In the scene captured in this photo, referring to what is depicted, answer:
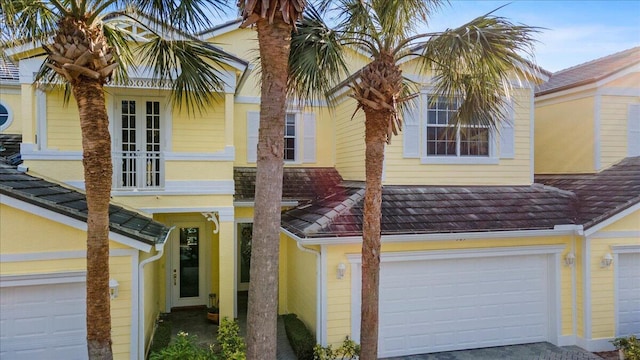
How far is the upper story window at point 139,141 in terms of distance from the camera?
34.4 feet

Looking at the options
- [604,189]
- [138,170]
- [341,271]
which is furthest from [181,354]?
[604,189]

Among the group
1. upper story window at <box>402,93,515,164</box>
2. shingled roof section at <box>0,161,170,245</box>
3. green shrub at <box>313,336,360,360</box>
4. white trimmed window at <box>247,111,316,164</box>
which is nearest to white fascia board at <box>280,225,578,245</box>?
green shrub at <box>313,336,360,360</box>

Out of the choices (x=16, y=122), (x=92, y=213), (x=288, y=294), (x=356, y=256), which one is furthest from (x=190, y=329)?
(x=16, y=122)

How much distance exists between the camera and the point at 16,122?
1357 cm

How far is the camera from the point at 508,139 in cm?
1191

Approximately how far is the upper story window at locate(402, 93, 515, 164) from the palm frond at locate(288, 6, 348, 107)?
4.41 m

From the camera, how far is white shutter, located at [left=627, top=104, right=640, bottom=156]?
41.8 ft

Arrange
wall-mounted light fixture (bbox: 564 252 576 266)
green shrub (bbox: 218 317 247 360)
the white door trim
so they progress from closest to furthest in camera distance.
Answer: green shrub (bbox: 218 317 247 360) < the white door trim < wall-mounted light fixture (bbox: 564 252 576 266)

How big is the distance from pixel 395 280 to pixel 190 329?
5.83m

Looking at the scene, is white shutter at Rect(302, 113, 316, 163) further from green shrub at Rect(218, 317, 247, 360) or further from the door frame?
green shrub at Rect(218, 317, 247, 360)

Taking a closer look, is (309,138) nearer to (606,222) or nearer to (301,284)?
(301,284)

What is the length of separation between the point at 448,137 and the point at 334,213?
4.37 m

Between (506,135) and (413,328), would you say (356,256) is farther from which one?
(506,135)

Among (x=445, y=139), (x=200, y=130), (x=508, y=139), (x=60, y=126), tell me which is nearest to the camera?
(x=60, y=126)
